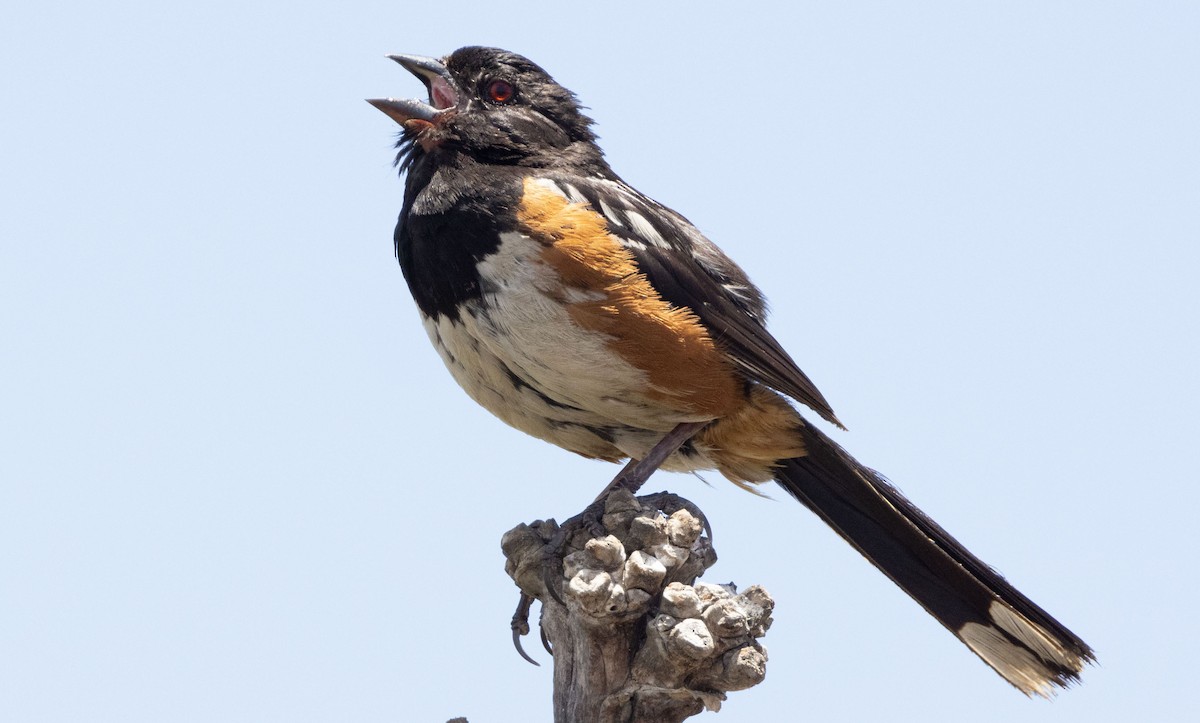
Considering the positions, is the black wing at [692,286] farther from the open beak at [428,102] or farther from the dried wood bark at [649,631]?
the dried wood bark at [649,631]

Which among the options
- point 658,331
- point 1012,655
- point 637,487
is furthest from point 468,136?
point 1012,655

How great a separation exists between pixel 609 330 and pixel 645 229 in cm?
→ 46

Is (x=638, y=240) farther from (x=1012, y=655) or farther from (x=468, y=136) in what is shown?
(x=1012, y=655)

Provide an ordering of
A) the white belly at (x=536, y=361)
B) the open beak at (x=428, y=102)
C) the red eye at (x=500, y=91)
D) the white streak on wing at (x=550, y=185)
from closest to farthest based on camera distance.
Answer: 1. the white belly at (x=536, y=361)
2. the white streak on wing at (x=550, y=185)
3. the open beak at (x=428, y=102)
4. the red eye at (x=500, y=91)

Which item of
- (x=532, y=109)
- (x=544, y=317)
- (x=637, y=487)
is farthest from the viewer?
(x=532, y=109)

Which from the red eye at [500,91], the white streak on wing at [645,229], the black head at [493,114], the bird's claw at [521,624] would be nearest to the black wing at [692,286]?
the white streak on wing at [645,229]

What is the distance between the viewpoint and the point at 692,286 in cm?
390

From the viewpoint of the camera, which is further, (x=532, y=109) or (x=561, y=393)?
(x=532, y=109)

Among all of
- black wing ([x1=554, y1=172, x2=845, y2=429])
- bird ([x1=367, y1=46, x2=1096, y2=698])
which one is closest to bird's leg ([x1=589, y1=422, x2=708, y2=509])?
bird ([x1=367, y1=46, x2=1096, y2=698])

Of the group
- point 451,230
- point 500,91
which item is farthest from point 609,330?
point 500,91

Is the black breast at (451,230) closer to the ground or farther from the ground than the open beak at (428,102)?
closer to the ground

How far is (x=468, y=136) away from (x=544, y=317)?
2.41 feet

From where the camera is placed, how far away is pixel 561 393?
3.65m

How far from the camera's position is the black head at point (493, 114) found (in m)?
3.96
